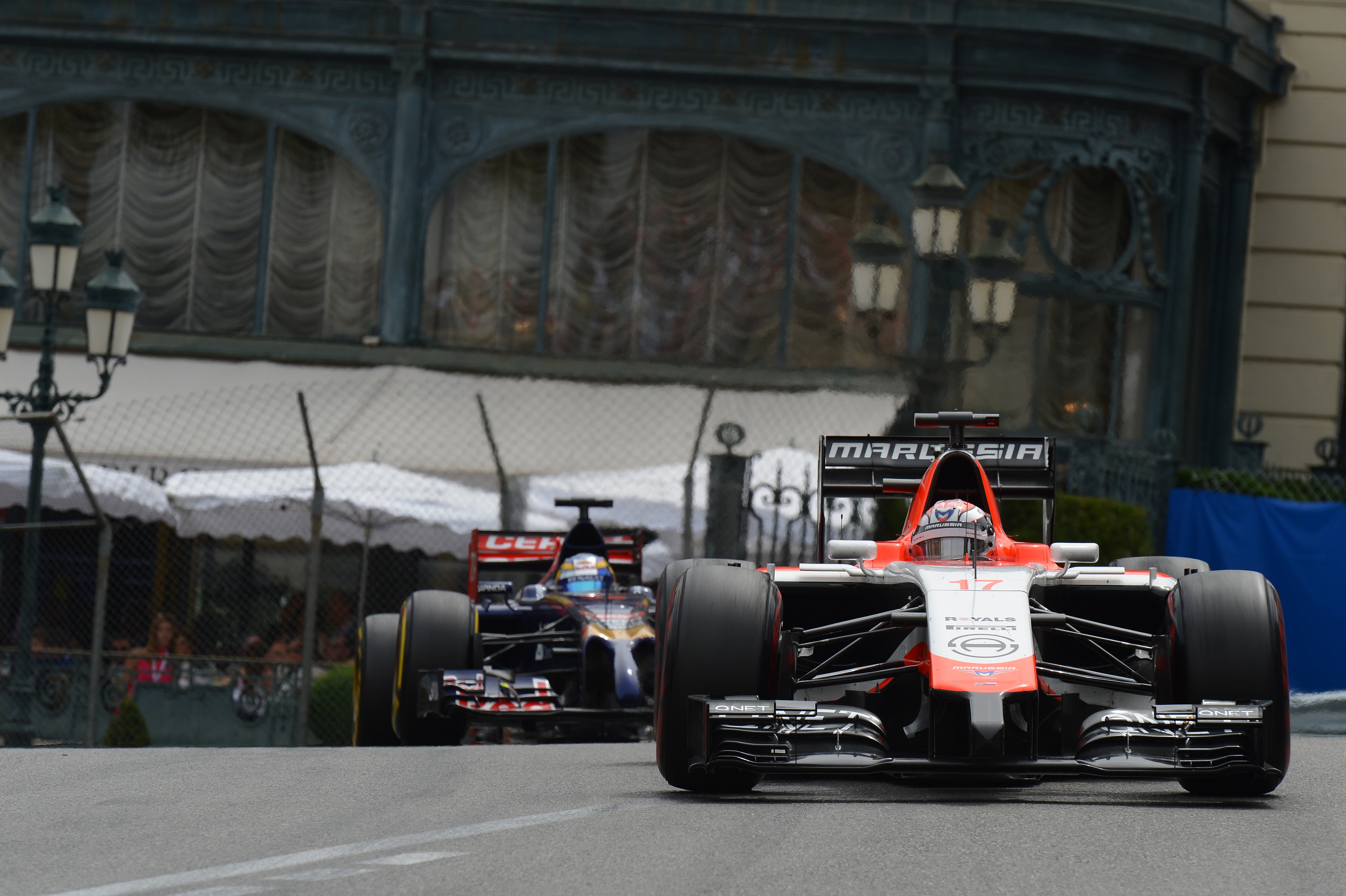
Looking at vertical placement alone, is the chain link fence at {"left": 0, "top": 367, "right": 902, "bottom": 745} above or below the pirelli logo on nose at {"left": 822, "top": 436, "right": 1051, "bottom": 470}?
below

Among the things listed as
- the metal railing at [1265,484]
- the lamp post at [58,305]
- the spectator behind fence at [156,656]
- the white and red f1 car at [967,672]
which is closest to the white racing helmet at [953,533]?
the white and red f1 car at [967,672]

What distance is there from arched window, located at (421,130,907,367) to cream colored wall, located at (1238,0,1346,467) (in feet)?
14.2

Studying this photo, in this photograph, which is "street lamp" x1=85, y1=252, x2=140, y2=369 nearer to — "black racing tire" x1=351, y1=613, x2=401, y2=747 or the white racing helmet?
"black racing tire" x1=351, y1=613, x2=401, y2=747

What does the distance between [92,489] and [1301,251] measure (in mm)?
12432

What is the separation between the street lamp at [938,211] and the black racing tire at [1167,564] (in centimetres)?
Answer: 582

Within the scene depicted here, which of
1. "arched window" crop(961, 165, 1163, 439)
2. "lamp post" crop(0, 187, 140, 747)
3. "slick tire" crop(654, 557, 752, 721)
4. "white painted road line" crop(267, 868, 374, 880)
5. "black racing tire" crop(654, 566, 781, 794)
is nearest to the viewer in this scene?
"white painted road line" crop(267, 868, 374, 880)

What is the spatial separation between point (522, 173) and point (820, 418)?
13.4 feet

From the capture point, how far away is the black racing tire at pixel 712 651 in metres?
7.48

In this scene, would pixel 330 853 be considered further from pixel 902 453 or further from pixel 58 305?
pixel 58 305

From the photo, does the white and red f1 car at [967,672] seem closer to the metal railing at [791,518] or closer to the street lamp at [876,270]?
the metal railing at [791,518]

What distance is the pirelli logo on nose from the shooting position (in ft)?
31.3

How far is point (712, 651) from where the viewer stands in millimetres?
7484

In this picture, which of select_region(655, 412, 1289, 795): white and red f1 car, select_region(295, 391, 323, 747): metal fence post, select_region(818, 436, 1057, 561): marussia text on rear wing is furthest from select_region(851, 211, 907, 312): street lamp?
select_region(655, 412, 1289, 795): white and red f1 car

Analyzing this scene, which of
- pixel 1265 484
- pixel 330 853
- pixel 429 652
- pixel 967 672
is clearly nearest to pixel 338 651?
pixel 429 652
